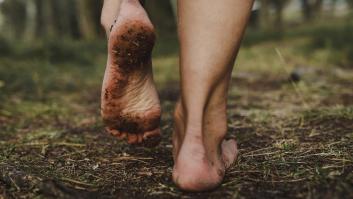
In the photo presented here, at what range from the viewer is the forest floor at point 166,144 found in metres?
1.28

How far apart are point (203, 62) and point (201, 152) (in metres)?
0.24

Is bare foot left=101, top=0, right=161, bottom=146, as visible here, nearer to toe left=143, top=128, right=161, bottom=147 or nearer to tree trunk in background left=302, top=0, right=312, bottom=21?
toe left=143, top=128, right=161, bottom=147

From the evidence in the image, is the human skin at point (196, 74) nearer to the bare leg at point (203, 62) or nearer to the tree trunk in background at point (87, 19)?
the bare leg at point (203, 62)

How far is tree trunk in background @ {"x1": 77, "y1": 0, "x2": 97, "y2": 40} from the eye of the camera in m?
9.49

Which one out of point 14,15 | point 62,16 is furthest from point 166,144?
point 14,15

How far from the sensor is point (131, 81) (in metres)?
1.47

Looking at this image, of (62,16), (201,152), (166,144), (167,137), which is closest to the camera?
(201,152)

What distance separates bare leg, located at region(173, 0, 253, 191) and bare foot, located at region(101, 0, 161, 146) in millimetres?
128

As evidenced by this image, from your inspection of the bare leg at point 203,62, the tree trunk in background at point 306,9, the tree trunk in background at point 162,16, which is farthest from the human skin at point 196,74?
the tree trunk in background at point 306,9

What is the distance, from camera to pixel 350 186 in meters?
1.18

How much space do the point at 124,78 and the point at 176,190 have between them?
38 centimetres

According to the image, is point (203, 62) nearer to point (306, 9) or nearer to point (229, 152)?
point (229, 152)

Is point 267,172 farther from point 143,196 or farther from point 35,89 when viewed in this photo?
point 35,89

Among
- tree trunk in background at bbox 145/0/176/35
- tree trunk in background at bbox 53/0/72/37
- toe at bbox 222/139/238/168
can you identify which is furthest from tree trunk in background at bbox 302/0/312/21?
toe at bbox 222/139/238/168
